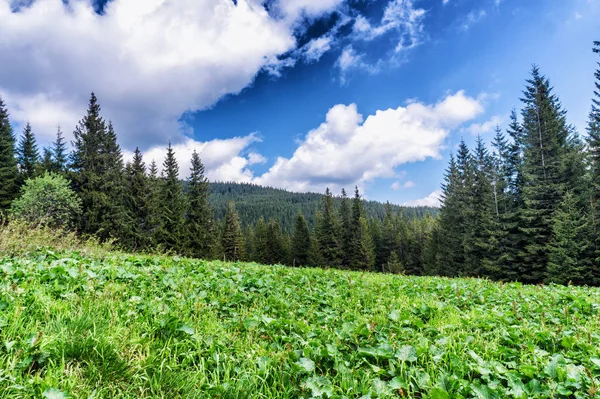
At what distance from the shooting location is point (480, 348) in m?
3.63

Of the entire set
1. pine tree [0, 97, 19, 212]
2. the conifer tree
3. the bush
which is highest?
pine tree [0, 97, 19, 212]

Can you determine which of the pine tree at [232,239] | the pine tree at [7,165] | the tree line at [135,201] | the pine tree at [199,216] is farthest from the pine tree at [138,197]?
the pine tree at [232,239]

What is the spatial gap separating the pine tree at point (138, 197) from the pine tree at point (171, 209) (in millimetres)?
1643

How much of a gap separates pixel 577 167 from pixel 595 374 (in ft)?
111

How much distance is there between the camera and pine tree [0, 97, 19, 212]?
35297 millimetres

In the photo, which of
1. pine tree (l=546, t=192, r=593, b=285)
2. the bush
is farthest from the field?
the bush

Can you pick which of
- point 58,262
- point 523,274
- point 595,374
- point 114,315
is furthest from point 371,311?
point 523,274

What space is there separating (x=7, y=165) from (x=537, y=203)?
60.0 meters

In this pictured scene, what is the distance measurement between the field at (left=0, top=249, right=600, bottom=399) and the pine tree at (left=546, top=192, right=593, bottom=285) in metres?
23.7

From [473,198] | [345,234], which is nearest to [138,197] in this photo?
[345,234]

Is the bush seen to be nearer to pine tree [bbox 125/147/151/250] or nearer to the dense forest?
the dense forest

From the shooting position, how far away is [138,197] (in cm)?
3462

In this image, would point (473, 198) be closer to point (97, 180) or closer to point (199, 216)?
point (199, 216)

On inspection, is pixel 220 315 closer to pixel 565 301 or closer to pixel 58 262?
pixel 58 262
